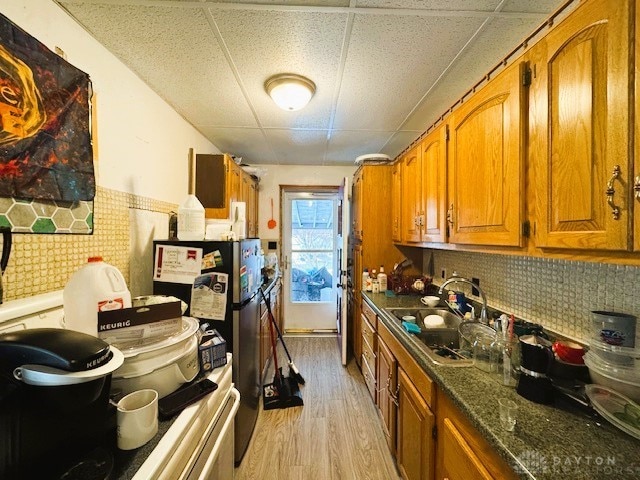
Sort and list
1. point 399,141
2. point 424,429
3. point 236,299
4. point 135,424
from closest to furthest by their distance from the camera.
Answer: point 135,424 < point 424,429 < point 236,299 < point 399,141

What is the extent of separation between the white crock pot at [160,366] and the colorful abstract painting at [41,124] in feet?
2.41

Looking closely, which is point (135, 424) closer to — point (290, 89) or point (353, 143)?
point (290, 89)

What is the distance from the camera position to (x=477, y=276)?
1.86 m

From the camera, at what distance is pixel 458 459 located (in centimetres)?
90

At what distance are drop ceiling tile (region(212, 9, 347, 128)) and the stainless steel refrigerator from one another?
3.26 ft

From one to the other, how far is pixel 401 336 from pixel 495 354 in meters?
0.46

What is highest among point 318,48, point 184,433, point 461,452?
point 318,48

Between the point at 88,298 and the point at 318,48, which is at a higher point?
the point at 318,48

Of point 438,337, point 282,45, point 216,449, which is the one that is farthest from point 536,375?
point 282,45

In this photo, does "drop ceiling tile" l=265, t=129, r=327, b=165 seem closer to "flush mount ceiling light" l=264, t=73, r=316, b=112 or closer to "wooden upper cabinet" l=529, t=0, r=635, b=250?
"flush mount ceiling light" l=264, t=73, r=316, b=112

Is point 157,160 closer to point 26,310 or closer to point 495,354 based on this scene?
point 26,310

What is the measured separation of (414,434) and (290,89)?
6.49 feet

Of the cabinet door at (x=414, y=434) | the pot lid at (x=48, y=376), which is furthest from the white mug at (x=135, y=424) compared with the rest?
the cabinet door at (x=414, y=434)

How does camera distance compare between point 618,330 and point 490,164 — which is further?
point 490,164
